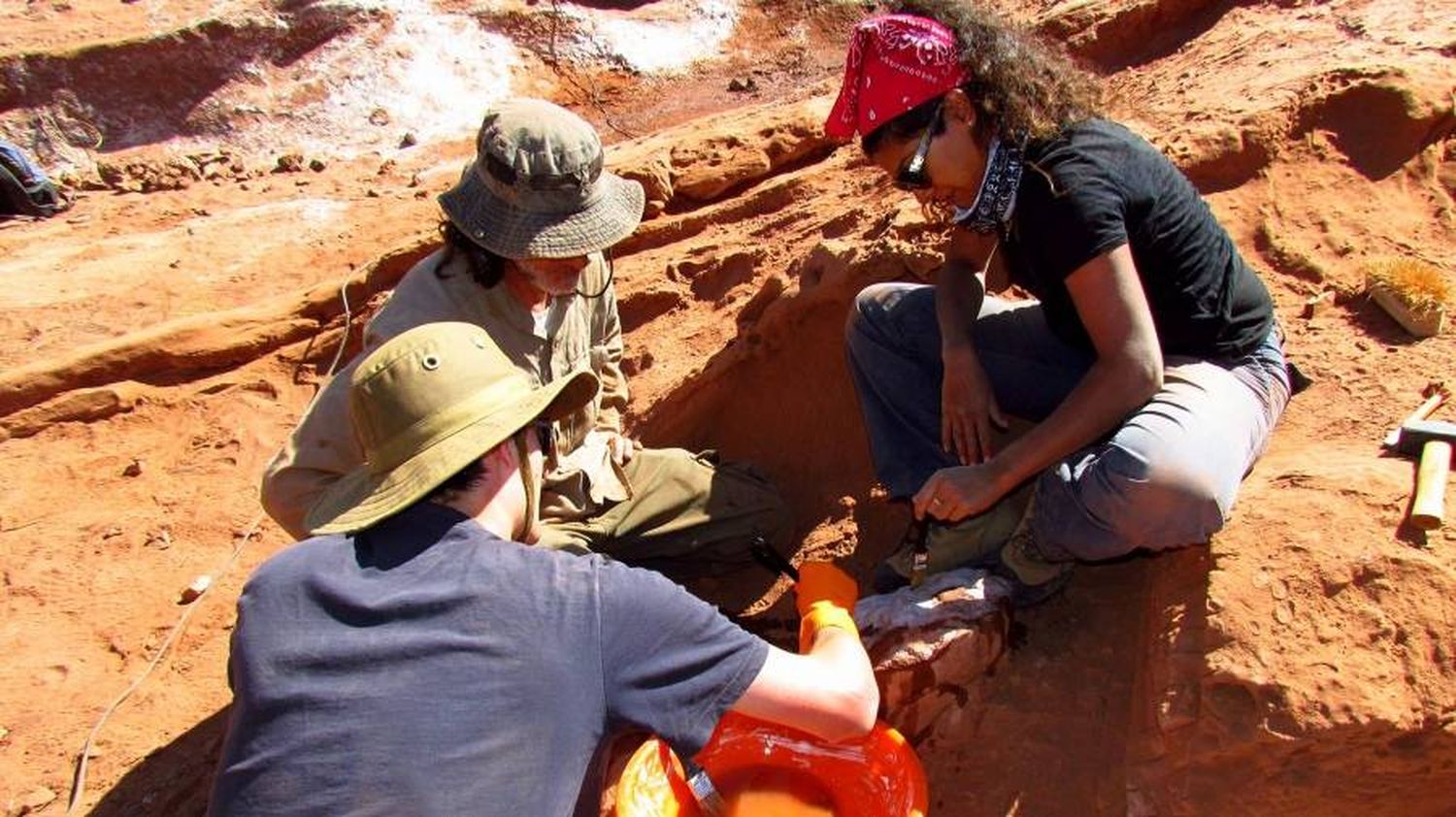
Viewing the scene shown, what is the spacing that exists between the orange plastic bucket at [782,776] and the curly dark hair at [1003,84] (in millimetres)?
1156

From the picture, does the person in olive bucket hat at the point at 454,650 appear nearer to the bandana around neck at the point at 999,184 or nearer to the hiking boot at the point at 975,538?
the hiking boot at the point at 975,538

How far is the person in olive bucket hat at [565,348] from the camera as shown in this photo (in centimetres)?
227

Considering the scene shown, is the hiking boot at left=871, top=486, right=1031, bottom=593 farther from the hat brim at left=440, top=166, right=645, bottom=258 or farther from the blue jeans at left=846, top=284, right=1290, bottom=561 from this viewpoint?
the hat brim at left=440, top=166, right=645, bottom=258

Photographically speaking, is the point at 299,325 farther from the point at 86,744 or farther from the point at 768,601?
the point at 768,601

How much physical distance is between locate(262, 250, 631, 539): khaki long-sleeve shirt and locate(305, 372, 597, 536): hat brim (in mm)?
398

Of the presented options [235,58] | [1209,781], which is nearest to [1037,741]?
[1209,781]

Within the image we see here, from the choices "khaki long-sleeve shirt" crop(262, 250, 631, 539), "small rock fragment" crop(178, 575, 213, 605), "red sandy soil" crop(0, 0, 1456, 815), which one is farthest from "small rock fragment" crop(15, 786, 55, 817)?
"khaki long-sleeve shirt" crop(262, 250, 631, 539)

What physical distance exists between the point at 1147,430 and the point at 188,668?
8.45ft

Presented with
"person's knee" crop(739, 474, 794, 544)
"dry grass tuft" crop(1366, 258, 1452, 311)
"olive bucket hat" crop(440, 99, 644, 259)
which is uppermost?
"olive bucket hat" crop(440, 99, 644, 259)

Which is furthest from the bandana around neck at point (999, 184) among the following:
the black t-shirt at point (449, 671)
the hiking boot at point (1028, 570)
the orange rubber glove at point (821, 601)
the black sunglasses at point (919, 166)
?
the black t-shirt at point (449, 671)

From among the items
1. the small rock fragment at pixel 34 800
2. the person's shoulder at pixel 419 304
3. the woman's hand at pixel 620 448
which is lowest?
the small rock fragment at pixel 34 800

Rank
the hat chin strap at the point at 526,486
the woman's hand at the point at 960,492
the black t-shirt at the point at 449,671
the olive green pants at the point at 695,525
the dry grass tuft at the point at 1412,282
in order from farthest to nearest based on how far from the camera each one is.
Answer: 1. the olive green pants at the point at 695,525
2. the dry grass tuft at the point at 1412,282
3. the woman's hand at the point at 960,492
4. the hat chin strap at the point at 526,486
5. the black t-shirt at the point at 449,671

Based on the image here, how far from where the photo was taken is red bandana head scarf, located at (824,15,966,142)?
2045mm

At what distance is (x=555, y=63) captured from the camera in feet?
23.7
